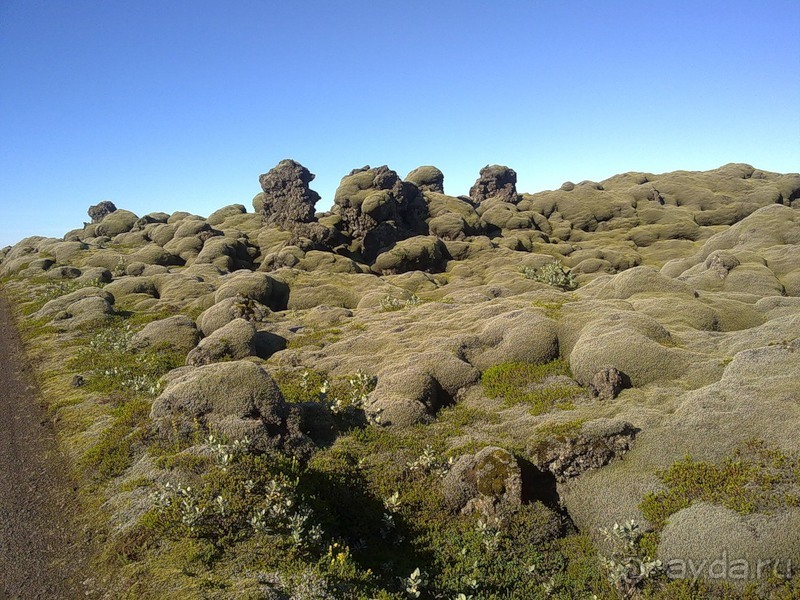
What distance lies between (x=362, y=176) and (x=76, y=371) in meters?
90.1

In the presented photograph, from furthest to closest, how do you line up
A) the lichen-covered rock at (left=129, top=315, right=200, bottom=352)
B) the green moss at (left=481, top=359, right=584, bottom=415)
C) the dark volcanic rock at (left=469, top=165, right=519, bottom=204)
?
the dark volcanic rock at (left=469, top=165, right=519, bottom=204), the lichen-covered rock at (left=129, top=315, right=200, bottom=352), the green moss at (left=481, top=359, right=584, bottom=415)

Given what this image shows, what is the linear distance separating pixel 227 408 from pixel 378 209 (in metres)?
87.1

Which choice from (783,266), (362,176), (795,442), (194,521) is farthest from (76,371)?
(362,176)

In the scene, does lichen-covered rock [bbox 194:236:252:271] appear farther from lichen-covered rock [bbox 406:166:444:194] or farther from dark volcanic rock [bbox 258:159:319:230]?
lichen-covered rock [bbox 406:166:444:194]

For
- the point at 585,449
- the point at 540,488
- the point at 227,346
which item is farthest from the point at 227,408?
the point at 585,449

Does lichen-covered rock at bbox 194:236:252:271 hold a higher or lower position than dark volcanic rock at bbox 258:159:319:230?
lower

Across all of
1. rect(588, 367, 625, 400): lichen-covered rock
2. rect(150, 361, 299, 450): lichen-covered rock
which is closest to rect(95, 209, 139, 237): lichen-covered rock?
rect(150, 361, 299, 450): lichen-covered rock

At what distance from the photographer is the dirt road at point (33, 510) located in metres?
14.1

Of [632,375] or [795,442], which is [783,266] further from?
[795,442]

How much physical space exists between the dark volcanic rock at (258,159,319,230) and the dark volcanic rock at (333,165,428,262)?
8.22 metres

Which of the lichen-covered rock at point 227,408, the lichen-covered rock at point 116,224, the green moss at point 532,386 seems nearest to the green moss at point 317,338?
the lichen-covered rock at point 227,408

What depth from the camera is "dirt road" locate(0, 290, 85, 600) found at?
46.2 feet

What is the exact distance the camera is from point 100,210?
6481 inches

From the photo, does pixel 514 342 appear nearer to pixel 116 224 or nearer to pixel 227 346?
pixel 227 346
